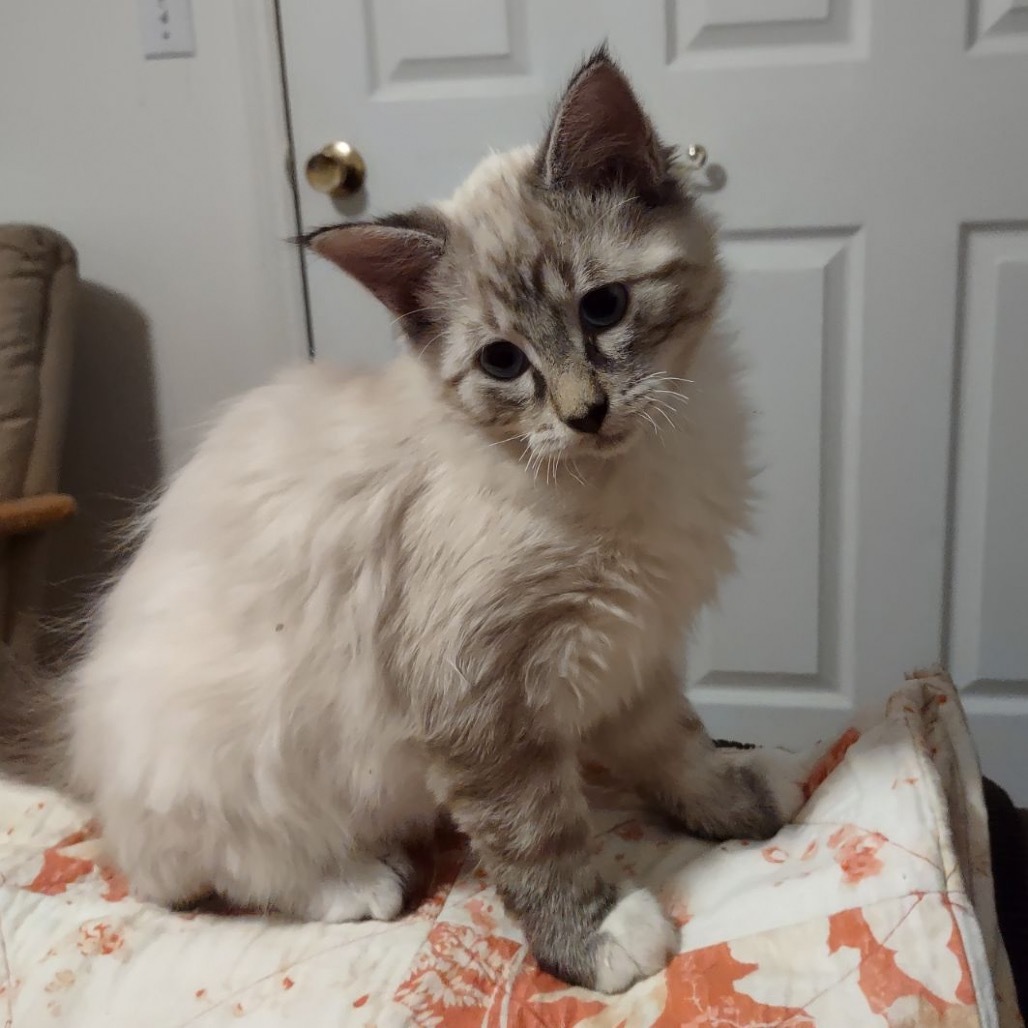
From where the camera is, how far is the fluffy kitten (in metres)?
0.93

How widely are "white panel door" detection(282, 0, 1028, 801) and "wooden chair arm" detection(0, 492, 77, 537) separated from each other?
1.94ft

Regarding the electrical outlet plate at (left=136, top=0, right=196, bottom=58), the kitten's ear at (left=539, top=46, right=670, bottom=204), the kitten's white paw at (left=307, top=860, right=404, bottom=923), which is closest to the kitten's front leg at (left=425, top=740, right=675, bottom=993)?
the kitten's white paw at (left=307, top=860, right=404, bottom=923)

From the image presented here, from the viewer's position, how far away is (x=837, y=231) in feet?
5.57

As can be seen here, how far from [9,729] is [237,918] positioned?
45 cm

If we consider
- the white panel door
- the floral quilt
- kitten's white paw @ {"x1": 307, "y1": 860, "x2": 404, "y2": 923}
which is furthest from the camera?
the white panel door

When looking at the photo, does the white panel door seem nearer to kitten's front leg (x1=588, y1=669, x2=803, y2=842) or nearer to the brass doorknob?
the brass doorknob

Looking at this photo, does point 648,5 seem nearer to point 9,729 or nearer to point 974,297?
point 974,297

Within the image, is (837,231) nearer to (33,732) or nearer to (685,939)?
(685,939)

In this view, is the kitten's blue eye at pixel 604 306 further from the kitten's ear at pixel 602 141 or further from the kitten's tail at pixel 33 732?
the kitten's tail at pixel 33 732

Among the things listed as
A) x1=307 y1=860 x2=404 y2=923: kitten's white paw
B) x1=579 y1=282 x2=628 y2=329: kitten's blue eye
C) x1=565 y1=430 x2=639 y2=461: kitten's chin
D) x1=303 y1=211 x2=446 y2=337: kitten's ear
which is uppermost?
x1=303 y1=211 x2=446 y2=337: kitten's ear

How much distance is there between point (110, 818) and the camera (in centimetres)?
112

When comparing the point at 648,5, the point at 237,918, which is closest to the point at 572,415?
the point at 237,918

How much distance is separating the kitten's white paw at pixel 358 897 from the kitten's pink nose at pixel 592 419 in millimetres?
601

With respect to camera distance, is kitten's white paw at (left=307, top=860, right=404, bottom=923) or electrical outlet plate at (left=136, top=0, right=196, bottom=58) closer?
kitten's white paw at (left=307, top=860, right=404, bottom=923)
